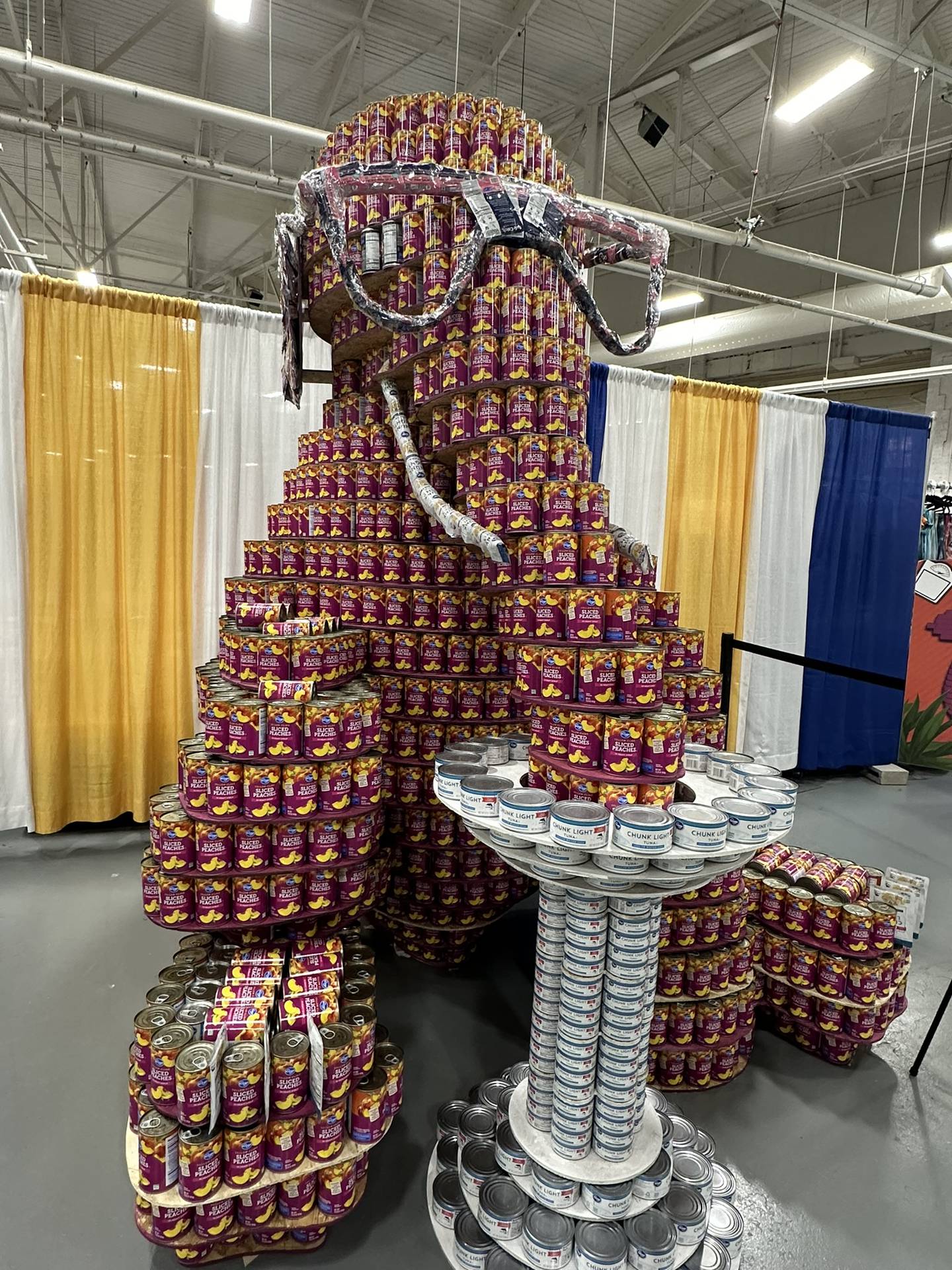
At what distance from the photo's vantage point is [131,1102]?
2.16 m

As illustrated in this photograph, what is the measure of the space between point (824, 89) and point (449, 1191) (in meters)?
5.79

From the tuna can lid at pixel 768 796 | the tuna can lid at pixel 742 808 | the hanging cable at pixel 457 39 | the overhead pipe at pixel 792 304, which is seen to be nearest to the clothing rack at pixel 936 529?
the overhead pipe at pixel 792 304

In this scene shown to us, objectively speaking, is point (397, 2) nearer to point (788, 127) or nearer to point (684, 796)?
point (788, 127)

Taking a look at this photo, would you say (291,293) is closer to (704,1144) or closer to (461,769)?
(461,769)

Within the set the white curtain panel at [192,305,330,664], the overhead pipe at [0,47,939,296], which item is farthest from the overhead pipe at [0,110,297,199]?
the white curtain panel at [192,305,330,664]

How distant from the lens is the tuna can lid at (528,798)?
196cm

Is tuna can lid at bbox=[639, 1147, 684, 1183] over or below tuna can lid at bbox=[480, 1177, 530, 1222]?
over

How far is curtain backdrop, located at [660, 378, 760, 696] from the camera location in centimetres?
609

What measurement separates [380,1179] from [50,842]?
3.43m

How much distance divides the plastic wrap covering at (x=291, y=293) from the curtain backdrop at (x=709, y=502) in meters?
3.39

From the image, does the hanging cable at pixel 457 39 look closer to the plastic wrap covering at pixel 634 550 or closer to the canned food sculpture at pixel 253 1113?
the plastic wrap covering at pixel 634 550

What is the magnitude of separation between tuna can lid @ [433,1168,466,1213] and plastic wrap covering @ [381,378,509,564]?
2093 millimetres

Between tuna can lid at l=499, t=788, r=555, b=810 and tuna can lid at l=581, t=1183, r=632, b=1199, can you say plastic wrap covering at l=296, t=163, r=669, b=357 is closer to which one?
tuna can lid at l=499, t=788, r=555, b=810

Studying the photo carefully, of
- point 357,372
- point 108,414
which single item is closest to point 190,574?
point 108,414
